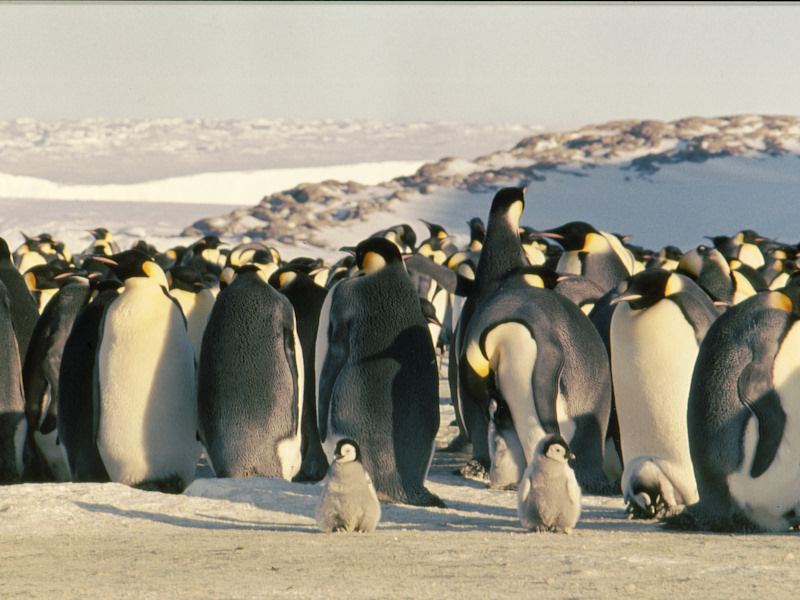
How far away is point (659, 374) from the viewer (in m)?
4.74

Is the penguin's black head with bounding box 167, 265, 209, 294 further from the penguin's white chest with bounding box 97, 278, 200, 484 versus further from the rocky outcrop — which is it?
the rocky outcrop

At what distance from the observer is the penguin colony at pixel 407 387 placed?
4.04 metres

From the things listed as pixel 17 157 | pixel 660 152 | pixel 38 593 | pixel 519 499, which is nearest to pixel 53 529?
pixel 38 593

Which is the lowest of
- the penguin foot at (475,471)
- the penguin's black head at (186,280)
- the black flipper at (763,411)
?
the penguin foot at (475,471)

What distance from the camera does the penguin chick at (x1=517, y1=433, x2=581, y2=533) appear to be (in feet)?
13.1

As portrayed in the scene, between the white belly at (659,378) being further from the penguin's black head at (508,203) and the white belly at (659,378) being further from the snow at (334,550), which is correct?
the penguin's black head at (508,203)

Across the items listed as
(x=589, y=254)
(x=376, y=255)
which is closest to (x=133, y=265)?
(x=376, y=255)

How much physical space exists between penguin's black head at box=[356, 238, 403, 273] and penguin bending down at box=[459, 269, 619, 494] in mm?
555

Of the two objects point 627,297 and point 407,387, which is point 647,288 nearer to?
point 627,297

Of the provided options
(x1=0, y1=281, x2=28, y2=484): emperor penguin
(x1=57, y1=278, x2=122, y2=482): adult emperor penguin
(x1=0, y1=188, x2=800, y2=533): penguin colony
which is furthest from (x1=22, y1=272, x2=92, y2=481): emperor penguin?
(x1=57, y1=278, x2=122, y2=482): adult emperor penguin

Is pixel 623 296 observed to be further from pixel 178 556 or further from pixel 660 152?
pixel 660 152

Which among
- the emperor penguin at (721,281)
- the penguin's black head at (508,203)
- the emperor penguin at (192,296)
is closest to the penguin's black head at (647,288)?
the penguin's black head at (508,203)

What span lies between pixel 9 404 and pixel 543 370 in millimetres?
2695

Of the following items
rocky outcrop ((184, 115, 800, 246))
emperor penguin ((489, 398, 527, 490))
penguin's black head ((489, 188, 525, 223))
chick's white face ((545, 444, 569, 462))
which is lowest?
emperor penguin ((489, 398, 527, 490))
